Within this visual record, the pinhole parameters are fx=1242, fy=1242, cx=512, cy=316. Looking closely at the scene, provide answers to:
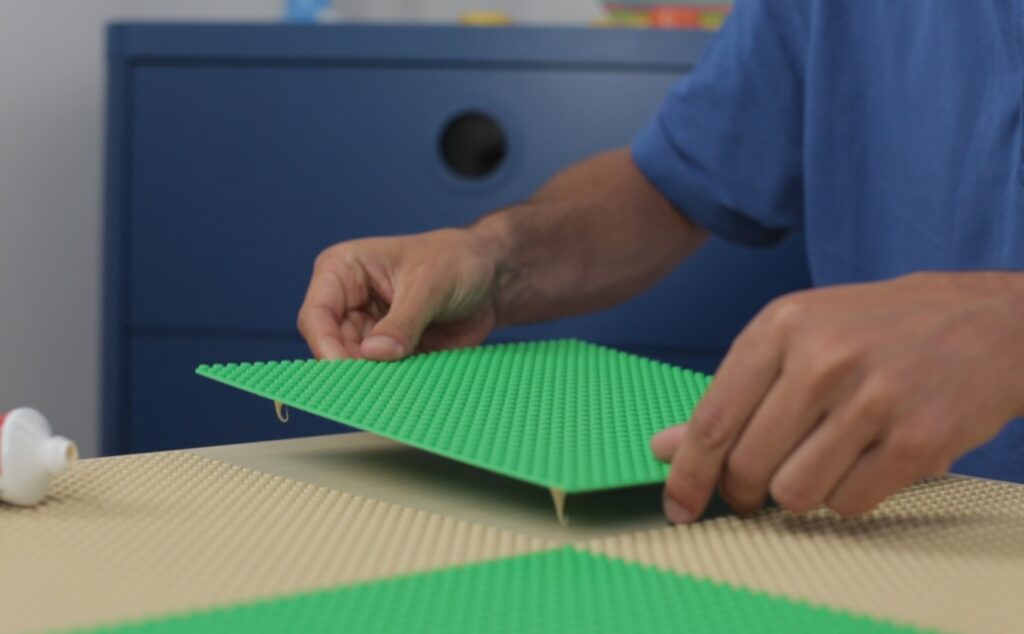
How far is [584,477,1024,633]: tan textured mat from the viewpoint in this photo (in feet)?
1.28

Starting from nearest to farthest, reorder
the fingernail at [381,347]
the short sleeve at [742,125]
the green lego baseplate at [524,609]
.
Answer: the green lego baseplate at [524,609] → the fingernail at [381,347] → the short sleeve at [742,125]

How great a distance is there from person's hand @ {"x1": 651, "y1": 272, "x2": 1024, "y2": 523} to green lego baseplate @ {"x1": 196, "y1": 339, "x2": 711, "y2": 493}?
0.03 metres

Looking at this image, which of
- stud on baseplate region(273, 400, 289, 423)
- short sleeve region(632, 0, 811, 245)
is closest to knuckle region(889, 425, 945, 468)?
stud on baseplate region(273, 400, 289, 423)

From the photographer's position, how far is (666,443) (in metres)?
0.48

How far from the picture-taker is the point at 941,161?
88 centimetres

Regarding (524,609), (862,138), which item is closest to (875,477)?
(524,609)

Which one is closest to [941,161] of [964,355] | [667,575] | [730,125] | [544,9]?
[730,125]

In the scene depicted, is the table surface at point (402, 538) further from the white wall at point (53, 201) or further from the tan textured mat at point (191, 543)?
the white wall at point (53, 201)

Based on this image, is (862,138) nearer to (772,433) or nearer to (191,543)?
(772,433)

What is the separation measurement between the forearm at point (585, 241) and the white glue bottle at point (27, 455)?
0.47m

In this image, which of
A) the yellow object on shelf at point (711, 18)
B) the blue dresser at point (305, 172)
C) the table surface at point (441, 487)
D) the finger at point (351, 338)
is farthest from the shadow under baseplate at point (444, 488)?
the yellow object on shelf at point (711, 18)

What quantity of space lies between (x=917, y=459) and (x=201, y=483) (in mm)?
287

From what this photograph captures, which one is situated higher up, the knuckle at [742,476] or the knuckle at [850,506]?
the knuckle at [742,476]

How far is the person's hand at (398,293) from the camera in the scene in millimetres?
729
